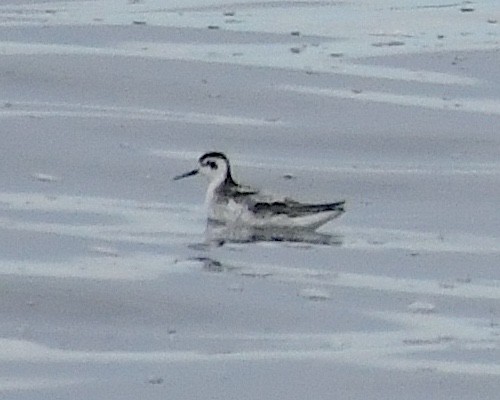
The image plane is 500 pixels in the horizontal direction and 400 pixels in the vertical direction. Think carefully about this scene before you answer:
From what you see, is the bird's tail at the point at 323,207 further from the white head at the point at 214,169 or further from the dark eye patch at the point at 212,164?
the dark eye patch at the point at 212,164

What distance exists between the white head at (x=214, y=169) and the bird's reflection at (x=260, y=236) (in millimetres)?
399

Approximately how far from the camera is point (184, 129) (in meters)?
13.7

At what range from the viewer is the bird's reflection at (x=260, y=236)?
11.0 metres

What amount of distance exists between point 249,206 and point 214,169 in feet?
1.51

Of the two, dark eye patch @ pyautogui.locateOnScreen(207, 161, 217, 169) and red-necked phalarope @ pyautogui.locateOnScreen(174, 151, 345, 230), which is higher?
dark eye patch @ pyautogui.locateOnScreen(207, 161, 217, 169)

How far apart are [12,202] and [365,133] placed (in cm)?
306

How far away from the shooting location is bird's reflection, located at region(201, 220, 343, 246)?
11.0m

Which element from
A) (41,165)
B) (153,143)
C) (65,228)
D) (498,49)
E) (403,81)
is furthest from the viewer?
(498,49)

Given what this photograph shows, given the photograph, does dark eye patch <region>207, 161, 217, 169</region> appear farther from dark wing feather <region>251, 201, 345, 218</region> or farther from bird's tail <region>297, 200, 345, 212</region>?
bird's tail <region>297, 200, 345, 212</region>

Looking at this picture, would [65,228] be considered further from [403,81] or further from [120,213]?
[403,81]

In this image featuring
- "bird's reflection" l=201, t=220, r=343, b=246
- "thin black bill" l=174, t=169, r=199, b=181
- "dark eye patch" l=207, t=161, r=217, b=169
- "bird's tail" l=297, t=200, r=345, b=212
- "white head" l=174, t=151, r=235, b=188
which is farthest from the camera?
"thin black bill" l=174, t=169, r=199, b=181

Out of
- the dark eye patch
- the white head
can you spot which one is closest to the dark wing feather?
the white head

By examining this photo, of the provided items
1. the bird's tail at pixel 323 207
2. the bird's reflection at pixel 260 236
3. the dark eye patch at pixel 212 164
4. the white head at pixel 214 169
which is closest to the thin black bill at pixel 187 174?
the white head at pixel 214 169

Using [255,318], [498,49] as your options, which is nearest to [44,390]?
[255,318]
